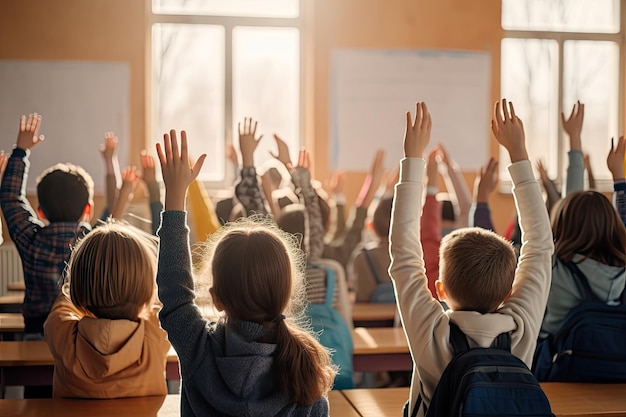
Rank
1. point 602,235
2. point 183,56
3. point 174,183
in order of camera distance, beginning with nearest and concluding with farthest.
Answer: point 174,183, point 602,235, point 183,56

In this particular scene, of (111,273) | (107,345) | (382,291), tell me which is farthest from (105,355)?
(382,291)

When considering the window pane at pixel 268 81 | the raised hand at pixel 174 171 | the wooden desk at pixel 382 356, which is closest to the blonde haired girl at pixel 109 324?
the raised hand at pixel 174 171

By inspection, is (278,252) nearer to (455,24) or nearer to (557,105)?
(455,24)

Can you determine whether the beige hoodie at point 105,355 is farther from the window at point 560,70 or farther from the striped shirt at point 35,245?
the window at point 560,70

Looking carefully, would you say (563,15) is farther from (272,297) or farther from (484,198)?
(272,297)

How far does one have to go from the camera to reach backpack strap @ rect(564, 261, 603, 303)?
93.5 inches

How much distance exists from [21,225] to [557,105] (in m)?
5.20

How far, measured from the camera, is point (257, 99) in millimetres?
6465

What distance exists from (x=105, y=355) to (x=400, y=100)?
4708 millimetres

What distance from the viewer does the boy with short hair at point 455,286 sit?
64.5 inches

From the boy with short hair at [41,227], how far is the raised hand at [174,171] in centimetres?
135

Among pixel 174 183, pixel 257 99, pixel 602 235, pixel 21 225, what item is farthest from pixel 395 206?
pixel 257 99

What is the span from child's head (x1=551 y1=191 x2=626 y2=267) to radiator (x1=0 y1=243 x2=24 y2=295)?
450 cm

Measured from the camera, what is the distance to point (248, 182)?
2725 millimetres
